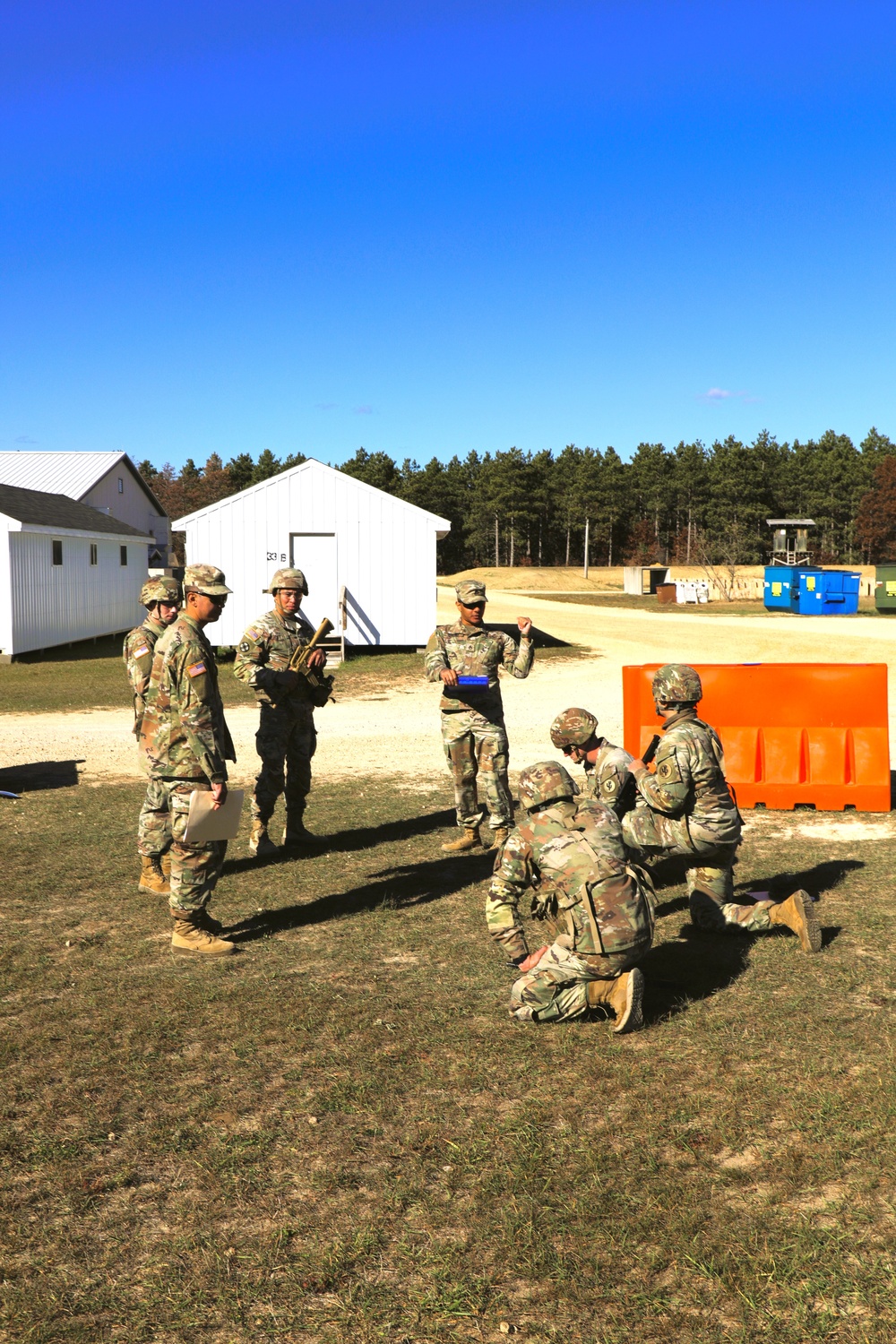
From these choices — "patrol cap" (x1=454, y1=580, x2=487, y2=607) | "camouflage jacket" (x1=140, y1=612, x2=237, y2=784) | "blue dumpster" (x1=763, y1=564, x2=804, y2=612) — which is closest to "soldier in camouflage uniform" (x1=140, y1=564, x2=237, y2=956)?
"camouflage jacket" (x1=140, y1=612, x2=237, y2=784)

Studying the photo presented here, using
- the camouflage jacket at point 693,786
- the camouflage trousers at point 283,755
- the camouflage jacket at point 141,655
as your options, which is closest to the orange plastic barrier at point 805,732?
the camouflage jacket at point 693,786

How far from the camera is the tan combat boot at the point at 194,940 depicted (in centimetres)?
640

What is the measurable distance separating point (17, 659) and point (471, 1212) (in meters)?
22.5

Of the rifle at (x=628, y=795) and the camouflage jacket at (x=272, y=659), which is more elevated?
the camouflage jacket at (x=272, y=659)

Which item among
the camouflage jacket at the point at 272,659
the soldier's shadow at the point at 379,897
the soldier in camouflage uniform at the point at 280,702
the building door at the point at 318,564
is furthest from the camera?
the building door at the point at 318,564

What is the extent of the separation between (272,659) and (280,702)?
1.19ft

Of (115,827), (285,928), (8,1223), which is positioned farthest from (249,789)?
(8,1223)

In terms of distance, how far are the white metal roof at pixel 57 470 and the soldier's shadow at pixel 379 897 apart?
3318 centimetres

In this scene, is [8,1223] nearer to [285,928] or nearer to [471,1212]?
[471,1212]

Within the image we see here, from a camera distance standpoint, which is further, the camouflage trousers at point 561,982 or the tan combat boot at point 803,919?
the tan combat boot at point 803,919

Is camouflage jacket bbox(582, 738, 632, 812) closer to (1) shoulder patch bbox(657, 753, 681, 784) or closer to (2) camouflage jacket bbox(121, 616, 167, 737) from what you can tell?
(1) shoulder patch bbox(657, 753, 681, 784)

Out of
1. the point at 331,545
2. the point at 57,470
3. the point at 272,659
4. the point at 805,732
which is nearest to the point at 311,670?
the point at 272,659

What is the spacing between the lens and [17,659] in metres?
23.9

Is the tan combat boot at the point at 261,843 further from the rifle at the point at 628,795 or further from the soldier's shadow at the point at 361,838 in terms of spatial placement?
the rifle at the point at 628,795
